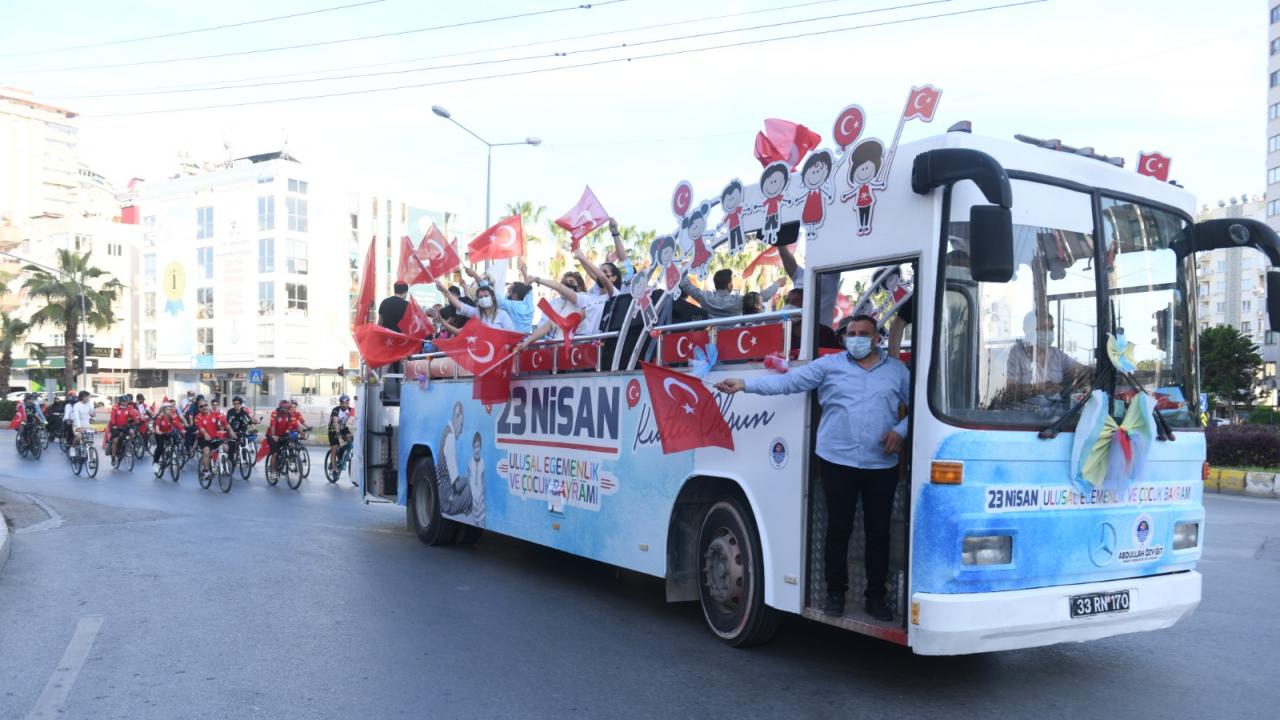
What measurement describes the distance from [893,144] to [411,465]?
7669mm

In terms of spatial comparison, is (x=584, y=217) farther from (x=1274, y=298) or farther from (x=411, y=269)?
(x=1274, y=298)

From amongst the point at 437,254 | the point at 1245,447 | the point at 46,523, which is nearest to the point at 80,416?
the point at 46,523

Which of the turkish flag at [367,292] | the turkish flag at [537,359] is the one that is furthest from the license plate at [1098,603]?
the turkish flag at [367,292]

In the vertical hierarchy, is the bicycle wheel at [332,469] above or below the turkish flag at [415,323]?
below

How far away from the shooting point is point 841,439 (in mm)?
5699

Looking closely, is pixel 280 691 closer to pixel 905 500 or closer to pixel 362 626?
pixel 362 626

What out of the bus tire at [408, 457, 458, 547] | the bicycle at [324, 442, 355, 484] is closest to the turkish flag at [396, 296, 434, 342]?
the bus tire at [408, 457, 458, 547]

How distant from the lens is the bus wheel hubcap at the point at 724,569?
21.5ft

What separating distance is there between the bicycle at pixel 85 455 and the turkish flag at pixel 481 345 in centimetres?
1503

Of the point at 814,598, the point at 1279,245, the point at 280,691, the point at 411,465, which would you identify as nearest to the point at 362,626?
the point at 280,691

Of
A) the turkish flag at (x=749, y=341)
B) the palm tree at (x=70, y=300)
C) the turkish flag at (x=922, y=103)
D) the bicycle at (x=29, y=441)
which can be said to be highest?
the palm tree at (x=70, y=300)

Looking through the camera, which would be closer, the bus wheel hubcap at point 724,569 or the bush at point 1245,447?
the bus wheel hubcap at point 724,569

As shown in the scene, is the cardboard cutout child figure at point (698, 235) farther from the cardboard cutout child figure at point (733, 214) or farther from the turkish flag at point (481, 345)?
the turkish flag at point (481, 345)

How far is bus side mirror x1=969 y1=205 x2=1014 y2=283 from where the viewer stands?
189 inches
